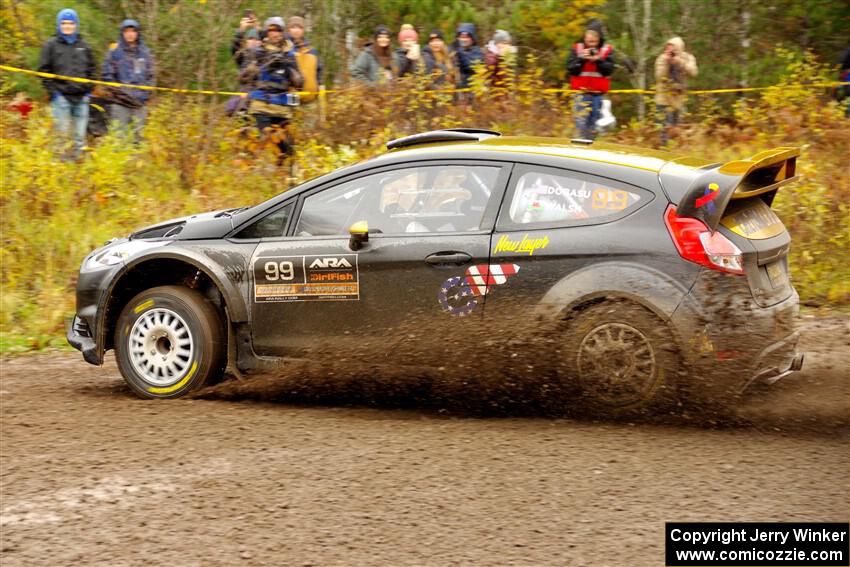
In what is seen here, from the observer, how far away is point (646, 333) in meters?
6.12

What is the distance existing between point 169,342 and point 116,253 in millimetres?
749

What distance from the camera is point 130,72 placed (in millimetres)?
13523

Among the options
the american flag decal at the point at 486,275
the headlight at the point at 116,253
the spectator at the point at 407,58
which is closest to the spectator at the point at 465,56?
the spectator at the point at 407,58

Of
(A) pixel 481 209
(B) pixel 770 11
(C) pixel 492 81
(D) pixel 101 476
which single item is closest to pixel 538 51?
(B) pixel 770 11

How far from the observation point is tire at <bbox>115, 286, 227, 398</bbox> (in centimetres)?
711

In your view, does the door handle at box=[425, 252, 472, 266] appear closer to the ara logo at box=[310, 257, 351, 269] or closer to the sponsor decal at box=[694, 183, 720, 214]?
the ara logo at box=[310, 257, 351, 269]

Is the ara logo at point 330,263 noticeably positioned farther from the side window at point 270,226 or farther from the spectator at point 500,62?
the spectator at point 500,62

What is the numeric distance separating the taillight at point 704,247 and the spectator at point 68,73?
8.80 m

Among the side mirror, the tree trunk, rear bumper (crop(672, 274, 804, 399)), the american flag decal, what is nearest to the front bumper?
the side mirror

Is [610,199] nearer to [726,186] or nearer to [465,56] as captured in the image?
[726,186]

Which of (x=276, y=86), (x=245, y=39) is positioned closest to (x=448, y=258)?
(x=276, y=86)

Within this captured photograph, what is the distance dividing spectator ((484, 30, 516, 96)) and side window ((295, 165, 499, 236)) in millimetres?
6901

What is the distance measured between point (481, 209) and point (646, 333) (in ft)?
4.11

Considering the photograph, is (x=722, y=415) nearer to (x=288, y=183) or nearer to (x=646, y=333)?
(x=646, y=333)
